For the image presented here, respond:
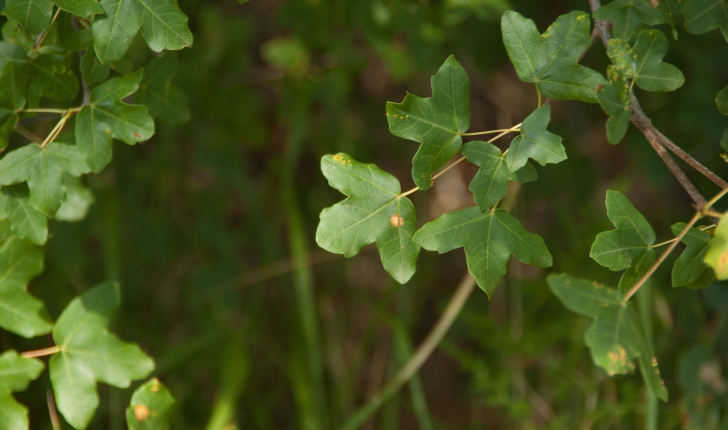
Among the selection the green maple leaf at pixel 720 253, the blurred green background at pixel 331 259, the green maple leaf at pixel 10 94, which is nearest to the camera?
the green maple leaf at pixel 720 253

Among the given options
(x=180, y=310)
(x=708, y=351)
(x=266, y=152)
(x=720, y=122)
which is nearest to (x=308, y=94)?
(x=266, y=152)

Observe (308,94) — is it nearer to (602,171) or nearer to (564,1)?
(564,1)

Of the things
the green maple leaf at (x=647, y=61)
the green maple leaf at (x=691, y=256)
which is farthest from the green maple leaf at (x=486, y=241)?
the green maple leaf at (x=647, y=61)

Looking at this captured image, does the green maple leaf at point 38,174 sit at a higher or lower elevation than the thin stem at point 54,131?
lower

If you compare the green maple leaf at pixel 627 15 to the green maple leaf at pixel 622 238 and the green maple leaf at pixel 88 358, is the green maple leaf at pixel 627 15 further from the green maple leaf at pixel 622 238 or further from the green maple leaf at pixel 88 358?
the green maple leaf at pixel 88 358

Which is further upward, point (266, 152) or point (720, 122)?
point (720, 122)

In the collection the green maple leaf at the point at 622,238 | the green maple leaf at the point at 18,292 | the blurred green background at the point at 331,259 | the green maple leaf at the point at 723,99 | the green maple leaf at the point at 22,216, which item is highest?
the green maple leaf at the point at 723,99
